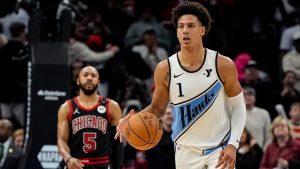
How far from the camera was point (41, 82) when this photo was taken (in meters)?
→ 10.8

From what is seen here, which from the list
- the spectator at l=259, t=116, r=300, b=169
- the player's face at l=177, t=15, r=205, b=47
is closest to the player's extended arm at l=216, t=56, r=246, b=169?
the player's face at l=177, t=15, r=205, b=47

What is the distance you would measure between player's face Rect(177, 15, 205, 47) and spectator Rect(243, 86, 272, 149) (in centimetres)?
542

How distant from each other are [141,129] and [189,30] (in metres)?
0.93

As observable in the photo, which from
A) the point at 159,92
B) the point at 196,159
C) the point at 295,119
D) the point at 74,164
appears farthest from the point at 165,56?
the point at 196,159

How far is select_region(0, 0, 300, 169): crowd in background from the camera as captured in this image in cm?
1139

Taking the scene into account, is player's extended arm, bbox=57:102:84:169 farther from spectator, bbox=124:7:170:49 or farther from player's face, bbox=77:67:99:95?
spectator, bbox=124:7:170:49

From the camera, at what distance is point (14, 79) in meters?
12.9

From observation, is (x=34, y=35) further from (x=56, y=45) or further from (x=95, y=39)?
(x=95, y=39)

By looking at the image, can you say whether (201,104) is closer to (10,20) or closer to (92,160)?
(92,160)

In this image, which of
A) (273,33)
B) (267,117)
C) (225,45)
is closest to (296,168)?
(267,117)

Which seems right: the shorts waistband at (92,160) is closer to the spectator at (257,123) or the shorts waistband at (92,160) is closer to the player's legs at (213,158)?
the player's legs at (213,158)

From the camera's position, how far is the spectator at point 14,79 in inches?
504

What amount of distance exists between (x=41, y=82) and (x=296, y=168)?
142 inches

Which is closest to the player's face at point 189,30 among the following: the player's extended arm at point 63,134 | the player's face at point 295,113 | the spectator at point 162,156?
the player's extended arm at point 63,134
